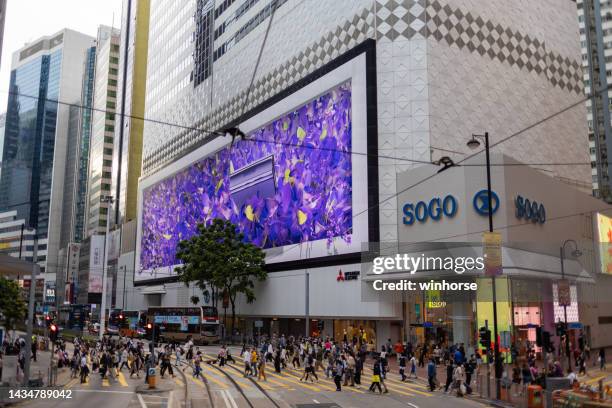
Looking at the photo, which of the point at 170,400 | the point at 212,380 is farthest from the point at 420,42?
the point at 170,400

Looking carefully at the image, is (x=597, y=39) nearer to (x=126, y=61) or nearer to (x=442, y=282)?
(x=442, y=282)

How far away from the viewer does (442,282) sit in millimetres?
42125

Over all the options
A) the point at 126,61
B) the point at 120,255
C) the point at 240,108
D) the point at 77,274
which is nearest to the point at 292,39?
the point at 240,108

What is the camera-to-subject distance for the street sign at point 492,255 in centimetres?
2516

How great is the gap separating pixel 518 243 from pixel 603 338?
21380 millimetres

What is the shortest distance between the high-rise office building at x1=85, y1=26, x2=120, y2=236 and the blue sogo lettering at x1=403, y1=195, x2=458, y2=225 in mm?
112226

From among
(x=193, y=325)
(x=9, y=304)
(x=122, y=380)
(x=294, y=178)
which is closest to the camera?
(x=122, y=380)

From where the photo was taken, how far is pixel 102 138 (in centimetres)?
15150

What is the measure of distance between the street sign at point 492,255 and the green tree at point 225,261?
121ft

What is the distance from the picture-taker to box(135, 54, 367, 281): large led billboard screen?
5062cm

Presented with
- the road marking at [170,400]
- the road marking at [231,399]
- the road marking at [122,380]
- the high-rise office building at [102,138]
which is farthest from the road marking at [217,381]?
the high-rise office building at [102,138]

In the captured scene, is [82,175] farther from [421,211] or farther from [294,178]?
[421,211]

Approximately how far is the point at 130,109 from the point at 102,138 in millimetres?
18615

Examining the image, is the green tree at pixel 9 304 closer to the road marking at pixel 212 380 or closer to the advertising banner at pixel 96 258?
the road marking at pixel 212 380
